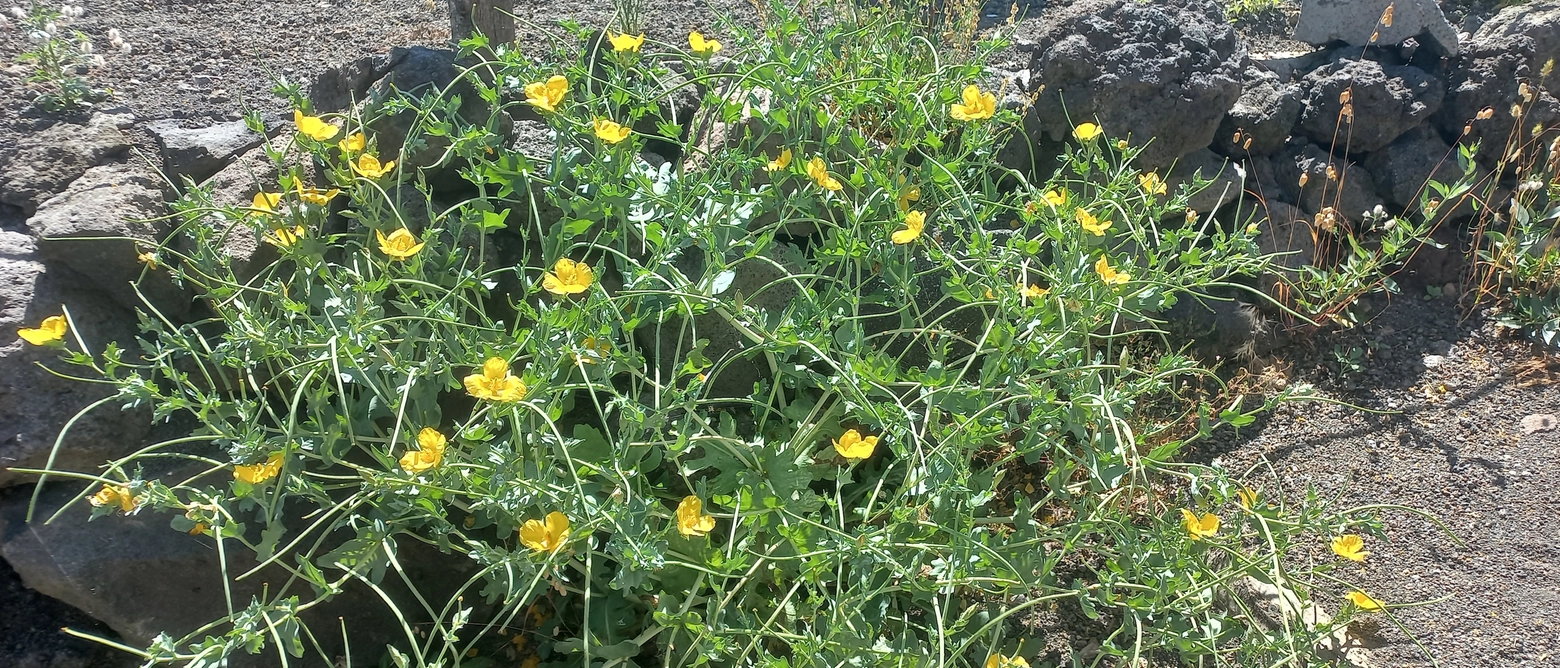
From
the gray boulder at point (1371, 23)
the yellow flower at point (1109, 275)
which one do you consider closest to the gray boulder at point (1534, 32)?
the gray boulder at point (1371, 23)

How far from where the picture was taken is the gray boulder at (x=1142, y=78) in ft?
9.05

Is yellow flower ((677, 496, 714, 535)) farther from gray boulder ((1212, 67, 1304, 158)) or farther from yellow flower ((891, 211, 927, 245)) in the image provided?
gray boulder ((1212, 67, 1304, 158))

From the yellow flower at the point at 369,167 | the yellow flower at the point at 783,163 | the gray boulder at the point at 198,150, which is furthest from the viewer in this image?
the gray boulder at the point at 198,150

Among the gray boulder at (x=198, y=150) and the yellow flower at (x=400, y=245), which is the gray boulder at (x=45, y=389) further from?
the yellow flower at (x=400, y=245)

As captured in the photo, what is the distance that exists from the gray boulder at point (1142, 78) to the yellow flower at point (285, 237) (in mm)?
1920

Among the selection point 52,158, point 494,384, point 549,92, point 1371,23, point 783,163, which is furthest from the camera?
point 1371,23

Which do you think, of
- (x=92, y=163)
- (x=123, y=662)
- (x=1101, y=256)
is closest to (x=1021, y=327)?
(x=1101, y=256)

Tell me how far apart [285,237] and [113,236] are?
495mm

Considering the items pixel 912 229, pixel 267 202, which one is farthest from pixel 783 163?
pixel 267 202

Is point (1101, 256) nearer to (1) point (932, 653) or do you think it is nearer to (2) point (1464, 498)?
(1) point (932, 653)

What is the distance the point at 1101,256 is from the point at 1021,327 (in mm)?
203

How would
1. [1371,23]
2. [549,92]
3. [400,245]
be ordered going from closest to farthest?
[400,245] → [549,92] → [1371,23]

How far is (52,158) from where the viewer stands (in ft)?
7.80

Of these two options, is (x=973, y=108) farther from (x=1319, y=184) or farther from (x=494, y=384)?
(x=1319, y=184)
